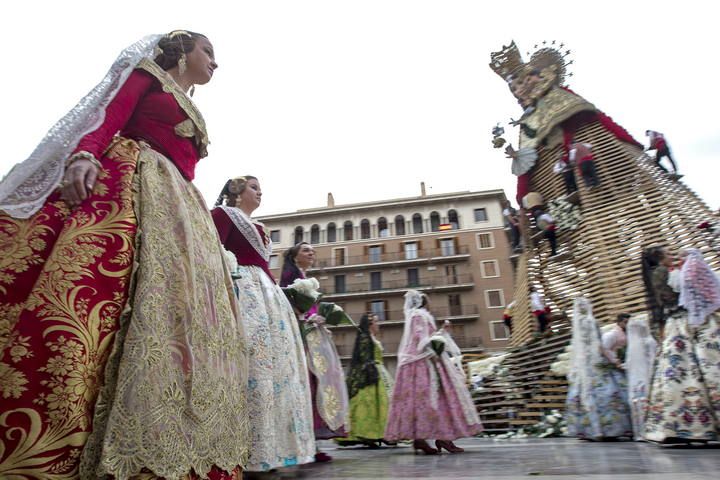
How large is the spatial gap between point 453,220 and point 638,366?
31220 mm

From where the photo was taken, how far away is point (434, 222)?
37.1 m

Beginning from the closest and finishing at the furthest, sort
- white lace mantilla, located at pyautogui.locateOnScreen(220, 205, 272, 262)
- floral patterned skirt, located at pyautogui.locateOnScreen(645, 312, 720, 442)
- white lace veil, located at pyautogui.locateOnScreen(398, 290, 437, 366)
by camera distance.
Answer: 1. white lace mantilla, located at pyautogui.locateOnScreen(220, 205, 272, 262)
2. floral patterned skirt, located at pyautogui.locateOnScreen(645, 312, 720, 442)
3. white lace veil, located at pyautogui.locateOnScreen(398, 290, 437, 366)

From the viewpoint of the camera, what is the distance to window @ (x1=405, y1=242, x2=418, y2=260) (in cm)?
3608

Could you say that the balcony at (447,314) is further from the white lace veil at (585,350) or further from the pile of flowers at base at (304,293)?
the pile of flowers at base at (304,293)

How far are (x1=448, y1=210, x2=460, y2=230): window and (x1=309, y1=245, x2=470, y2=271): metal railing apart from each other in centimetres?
193

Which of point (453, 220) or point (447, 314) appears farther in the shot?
point (453, 220)

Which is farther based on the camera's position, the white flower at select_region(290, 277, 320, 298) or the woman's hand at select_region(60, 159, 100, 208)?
the white flower at select_region(290, 277, 320, 298)

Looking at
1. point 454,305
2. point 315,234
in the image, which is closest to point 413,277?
point 454,305

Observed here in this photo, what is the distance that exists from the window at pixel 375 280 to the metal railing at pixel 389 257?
1.06 meters

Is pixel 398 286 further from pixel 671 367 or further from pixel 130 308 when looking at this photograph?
pixel 130 308

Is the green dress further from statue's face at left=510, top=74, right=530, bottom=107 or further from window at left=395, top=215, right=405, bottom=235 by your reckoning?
window at left=395, top=215, right=405, bottom=235

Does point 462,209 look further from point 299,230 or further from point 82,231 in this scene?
point 82,231

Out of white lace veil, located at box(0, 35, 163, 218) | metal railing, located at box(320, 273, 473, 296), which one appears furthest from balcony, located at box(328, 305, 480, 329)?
white lace veil, located at box(0, 35, 163, 218)

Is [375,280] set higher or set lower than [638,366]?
higher
